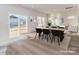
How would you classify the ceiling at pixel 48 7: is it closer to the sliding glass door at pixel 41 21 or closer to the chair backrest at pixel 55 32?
the sliding glass door at pixel 41 21

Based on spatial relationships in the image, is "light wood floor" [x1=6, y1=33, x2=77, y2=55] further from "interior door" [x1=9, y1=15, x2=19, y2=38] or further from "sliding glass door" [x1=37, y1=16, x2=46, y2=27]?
"sliding glass door" [x1=37, y1=16, x2=46, y2=27]

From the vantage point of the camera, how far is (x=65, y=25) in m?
2.16

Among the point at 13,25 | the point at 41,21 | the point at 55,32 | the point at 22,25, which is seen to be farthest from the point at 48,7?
the point at 13,25

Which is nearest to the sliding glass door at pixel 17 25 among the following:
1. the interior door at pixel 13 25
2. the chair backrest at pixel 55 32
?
Answer: the interior door at pixel 13 25

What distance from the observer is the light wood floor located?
2182 millimetres

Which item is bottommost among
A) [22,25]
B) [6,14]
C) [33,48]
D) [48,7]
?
[33,48]

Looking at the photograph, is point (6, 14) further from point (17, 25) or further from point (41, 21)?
point (41, 21)

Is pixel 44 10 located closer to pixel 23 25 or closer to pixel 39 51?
pixel 23 25

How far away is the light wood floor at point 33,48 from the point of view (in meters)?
2.18

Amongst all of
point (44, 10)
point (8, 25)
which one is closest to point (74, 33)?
point (44, 10)

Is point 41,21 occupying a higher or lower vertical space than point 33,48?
higher

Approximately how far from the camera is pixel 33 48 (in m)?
2.20

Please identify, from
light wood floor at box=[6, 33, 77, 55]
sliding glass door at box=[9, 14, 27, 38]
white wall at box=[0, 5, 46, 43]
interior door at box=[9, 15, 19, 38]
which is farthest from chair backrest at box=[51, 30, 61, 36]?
interior door at box=[9, 15, 19, 38]
